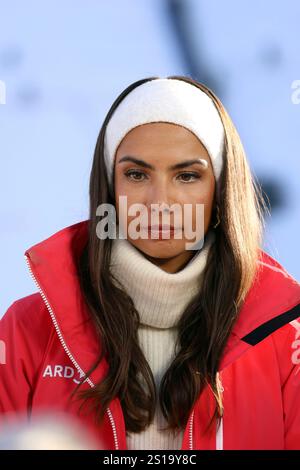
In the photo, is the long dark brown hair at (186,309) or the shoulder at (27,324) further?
the shoulder at (27,324)

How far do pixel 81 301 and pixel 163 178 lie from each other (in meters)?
0.30

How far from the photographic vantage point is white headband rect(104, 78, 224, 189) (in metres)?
Answer: 1.75

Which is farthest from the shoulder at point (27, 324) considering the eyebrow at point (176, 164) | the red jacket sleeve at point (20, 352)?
the eyebrow at point (176, 164)

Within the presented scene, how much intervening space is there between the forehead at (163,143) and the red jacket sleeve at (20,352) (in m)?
0.39

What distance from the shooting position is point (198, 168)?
1.73m

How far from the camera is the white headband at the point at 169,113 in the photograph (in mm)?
1754

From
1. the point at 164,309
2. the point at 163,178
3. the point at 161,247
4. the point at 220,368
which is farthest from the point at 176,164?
the point at 220,368

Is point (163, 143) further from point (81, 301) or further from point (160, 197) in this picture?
point (81, 301)

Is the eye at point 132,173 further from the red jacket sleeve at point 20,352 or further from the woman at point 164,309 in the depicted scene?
the red jacket sleeve at point 20,352
